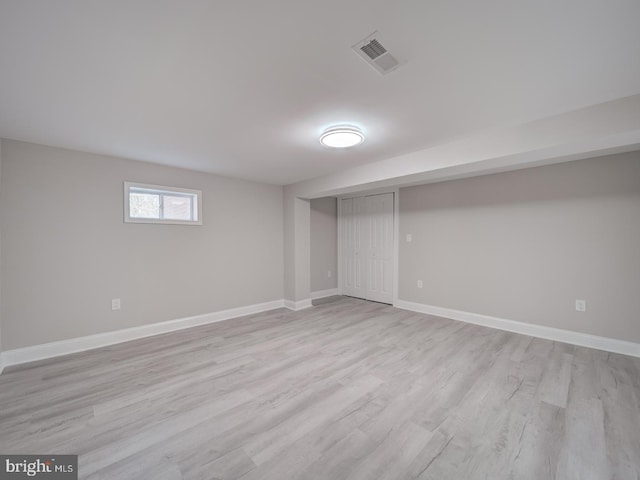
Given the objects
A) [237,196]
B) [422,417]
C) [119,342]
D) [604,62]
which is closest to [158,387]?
[119,342]

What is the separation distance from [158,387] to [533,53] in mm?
3581

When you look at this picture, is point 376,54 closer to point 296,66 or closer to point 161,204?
point 296,66

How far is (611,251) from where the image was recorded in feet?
9.58

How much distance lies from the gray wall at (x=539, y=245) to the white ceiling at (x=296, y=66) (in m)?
1.63

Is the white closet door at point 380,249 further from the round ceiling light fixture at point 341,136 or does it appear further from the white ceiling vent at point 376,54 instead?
the white ceiling vent at point 376,54

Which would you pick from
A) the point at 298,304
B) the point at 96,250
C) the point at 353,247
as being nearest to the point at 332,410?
the point at 298,304

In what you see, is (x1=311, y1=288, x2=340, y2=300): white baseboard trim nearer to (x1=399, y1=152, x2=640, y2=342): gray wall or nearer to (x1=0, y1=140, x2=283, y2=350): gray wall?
(x1=0, y1=140, x2=283, y2=350): gray wall

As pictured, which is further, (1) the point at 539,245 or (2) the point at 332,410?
(1) the point at 539,245

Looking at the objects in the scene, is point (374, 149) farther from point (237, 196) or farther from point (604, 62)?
point (237, 196)

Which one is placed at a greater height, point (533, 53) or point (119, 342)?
point (533, 53)

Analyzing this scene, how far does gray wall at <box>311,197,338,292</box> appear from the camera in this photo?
5551 mm

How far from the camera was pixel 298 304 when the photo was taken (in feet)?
15.7

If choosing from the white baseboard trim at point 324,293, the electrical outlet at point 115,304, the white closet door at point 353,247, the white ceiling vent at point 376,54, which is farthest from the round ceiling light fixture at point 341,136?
the white baseboard trim at point 324,293

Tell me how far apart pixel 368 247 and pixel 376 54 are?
4.18m
